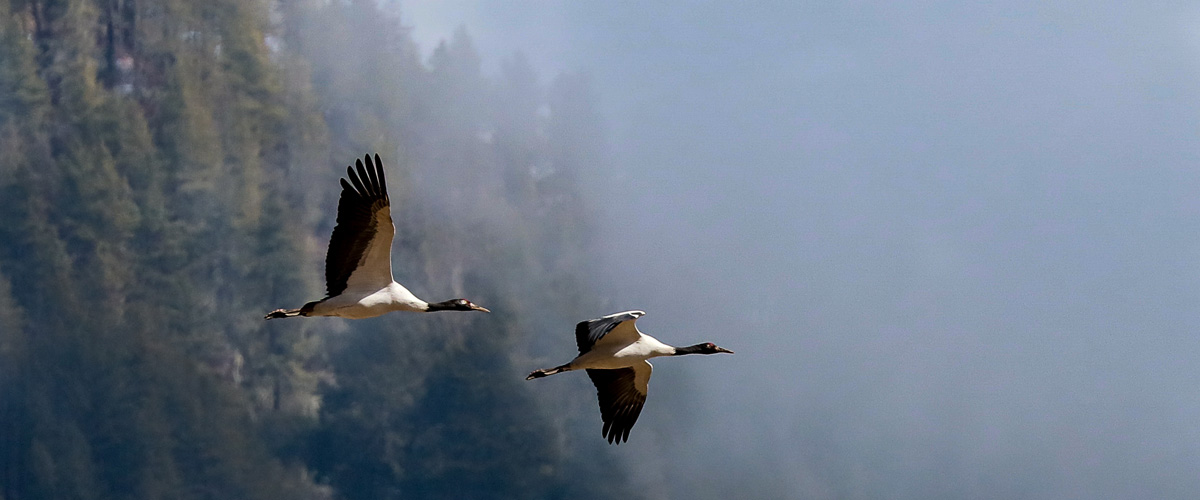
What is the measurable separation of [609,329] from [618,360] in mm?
Result: 2077

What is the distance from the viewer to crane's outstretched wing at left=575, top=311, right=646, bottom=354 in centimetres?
2245

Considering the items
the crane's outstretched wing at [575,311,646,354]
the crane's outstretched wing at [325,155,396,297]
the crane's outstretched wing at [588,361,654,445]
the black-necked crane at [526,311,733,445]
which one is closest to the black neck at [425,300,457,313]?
the crane's outstretched wing at [325,155,396,297]

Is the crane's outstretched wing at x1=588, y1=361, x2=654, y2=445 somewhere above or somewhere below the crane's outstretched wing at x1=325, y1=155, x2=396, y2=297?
below

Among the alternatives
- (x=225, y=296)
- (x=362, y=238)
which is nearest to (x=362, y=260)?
(x=362, y=238)

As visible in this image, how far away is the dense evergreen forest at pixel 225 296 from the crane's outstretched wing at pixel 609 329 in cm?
4056

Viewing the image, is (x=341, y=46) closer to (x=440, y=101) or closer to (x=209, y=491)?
(x=440, y=101)

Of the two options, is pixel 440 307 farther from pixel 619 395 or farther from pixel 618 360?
pixel 619 395

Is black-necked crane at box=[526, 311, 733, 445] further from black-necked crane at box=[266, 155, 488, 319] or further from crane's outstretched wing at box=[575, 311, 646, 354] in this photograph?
black-necked crane at box=[266, 155, 488, 319]

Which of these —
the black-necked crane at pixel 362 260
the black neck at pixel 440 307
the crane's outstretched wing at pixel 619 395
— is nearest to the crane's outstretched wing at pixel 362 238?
the black-necked crane at pixel 362 260

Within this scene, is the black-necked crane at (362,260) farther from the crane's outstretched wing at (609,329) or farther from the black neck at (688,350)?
the black neck at (688,350)

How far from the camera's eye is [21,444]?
2542 inches

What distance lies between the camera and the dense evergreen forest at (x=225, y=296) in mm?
64312

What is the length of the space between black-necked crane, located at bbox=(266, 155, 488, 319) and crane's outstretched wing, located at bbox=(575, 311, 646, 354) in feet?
4.25

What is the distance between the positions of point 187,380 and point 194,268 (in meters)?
5.34
